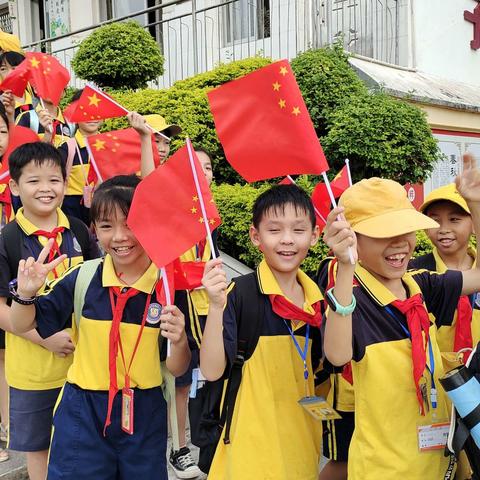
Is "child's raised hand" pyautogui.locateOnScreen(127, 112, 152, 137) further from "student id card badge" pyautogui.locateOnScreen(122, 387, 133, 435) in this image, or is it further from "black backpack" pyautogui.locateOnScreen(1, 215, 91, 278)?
"student id card badge" pyautogui.locateOnScreen(122, 387, 133, 435)

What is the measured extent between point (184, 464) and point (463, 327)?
1.67 m

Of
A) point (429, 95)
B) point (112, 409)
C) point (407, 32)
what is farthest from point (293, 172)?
point (407, 32)

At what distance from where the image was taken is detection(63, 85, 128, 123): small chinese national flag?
337 cm

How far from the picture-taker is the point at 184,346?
212 centimetres

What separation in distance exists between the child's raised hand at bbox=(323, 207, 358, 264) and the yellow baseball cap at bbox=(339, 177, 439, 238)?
0.20 m

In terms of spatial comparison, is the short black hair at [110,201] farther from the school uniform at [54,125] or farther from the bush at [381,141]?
the bush at [381,141]

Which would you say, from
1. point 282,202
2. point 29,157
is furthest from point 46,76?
point 282,202

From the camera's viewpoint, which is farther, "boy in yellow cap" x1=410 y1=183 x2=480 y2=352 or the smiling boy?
"boy in yellow cap" x1=410 y1=183 x2=480 y2=352

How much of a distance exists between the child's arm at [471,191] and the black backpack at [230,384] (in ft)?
2.77

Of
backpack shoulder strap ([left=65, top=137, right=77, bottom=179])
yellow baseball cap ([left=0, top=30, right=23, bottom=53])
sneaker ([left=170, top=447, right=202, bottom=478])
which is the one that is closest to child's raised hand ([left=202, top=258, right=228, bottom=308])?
sneaker ([left=170, top=447, right=202, bottom=478])

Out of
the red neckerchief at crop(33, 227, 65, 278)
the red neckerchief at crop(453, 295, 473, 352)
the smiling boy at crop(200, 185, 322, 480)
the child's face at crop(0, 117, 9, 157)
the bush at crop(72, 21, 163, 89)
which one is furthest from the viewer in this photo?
the bush at crop(72, 21, 163, 89)

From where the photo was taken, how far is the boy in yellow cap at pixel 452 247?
2502 millimetres

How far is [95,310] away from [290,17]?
730cm

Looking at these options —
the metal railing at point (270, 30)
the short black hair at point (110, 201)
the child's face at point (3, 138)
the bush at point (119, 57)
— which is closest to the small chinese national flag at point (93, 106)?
the child's face at point (3, 138)
